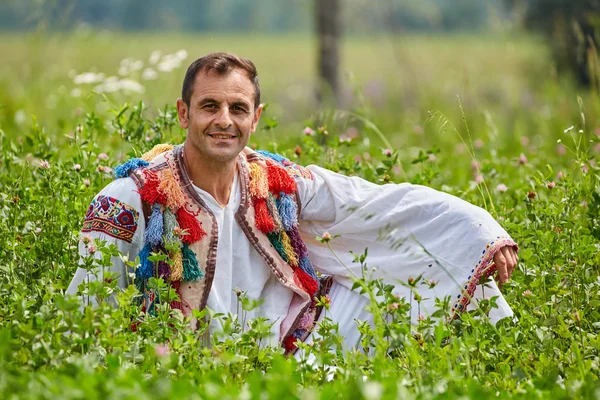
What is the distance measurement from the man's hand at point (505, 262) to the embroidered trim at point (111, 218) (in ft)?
4.40

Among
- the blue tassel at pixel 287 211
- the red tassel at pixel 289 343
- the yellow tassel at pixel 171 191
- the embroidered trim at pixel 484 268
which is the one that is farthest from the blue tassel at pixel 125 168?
the embroidered trim at pixel 484 268

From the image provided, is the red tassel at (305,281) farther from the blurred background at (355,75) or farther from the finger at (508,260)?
the blurred background at (355,75)

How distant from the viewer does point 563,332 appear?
10.6ft

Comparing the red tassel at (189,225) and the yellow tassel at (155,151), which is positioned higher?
the yellow tassel at (155,151)

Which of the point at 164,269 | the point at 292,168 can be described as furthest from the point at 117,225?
the point at 292,168

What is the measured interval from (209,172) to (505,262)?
115cm

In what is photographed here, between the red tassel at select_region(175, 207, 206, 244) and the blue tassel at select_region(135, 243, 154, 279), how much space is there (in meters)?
0.14

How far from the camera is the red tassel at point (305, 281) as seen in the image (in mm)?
3703

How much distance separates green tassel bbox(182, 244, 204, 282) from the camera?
3.43 metres

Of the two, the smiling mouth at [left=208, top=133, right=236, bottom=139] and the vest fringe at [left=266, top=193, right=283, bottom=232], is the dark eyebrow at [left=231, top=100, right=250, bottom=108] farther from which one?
the vest fringe at [left=266, top=193, right=283, bottom=232]

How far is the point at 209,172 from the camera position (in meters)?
3.53

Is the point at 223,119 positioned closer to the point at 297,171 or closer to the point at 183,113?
the point at 183,113

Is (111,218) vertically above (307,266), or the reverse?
(111,218)

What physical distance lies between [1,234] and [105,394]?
174 cm
